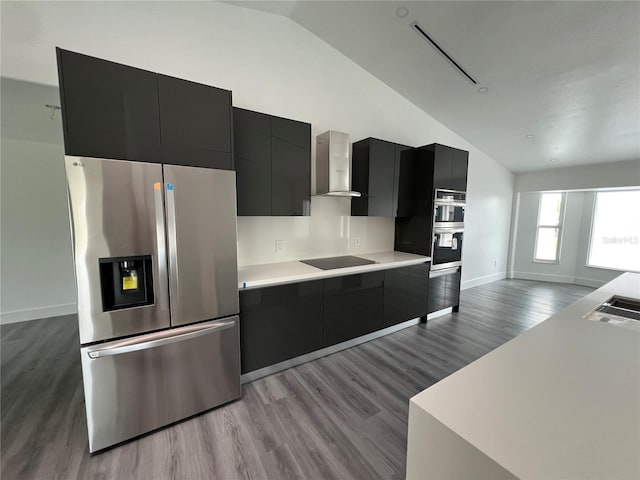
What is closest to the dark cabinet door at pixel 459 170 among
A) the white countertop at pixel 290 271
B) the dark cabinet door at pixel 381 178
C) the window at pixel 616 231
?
the dark cabinet door at pixel 381 178

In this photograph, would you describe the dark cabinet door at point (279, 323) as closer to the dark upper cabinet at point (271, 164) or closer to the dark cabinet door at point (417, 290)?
the dark upper cabinet at point (271, 164)

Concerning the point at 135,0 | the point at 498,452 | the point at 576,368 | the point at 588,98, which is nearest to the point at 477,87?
the point at 588,98

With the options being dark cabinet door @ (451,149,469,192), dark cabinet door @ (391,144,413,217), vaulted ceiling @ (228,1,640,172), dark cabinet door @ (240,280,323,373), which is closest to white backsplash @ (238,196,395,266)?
dark cabinet door @ (391,144,413,217)

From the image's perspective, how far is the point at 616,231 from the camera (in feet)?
17.3

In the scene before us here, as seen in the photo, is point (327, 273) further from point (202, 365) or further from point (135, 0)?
point (135, 0)

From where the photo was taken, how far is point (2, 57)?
70.0 inches

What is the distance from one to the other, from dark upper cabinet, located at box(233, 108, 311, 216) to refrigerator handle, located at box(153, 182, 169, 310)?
2.25ft

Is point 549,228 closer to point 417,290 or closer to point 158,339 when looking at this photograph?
point 417,290

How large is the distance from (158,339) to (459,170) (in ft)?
12.7

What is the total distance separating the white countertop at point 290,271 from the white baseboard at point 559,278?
4.70m

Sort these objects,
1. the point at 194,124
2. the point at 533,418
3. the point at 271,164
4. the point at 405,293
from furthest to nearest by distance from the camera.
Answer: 1. the point at 405,293
2. the point at 271,164
3. the point at 194,124
4. the point at 533,418

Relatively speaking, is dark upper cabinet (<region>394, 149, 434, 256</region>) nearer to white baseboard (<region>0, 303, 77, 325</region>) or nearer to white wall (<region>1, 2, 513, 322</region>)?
white wall (<region>1, 2, 513, 322</region>)

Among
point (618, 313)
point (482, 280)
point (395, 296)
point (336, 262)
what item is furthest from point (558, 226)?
point (336, 262)

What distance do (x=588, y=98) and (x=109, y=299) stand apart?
4.98 metres
